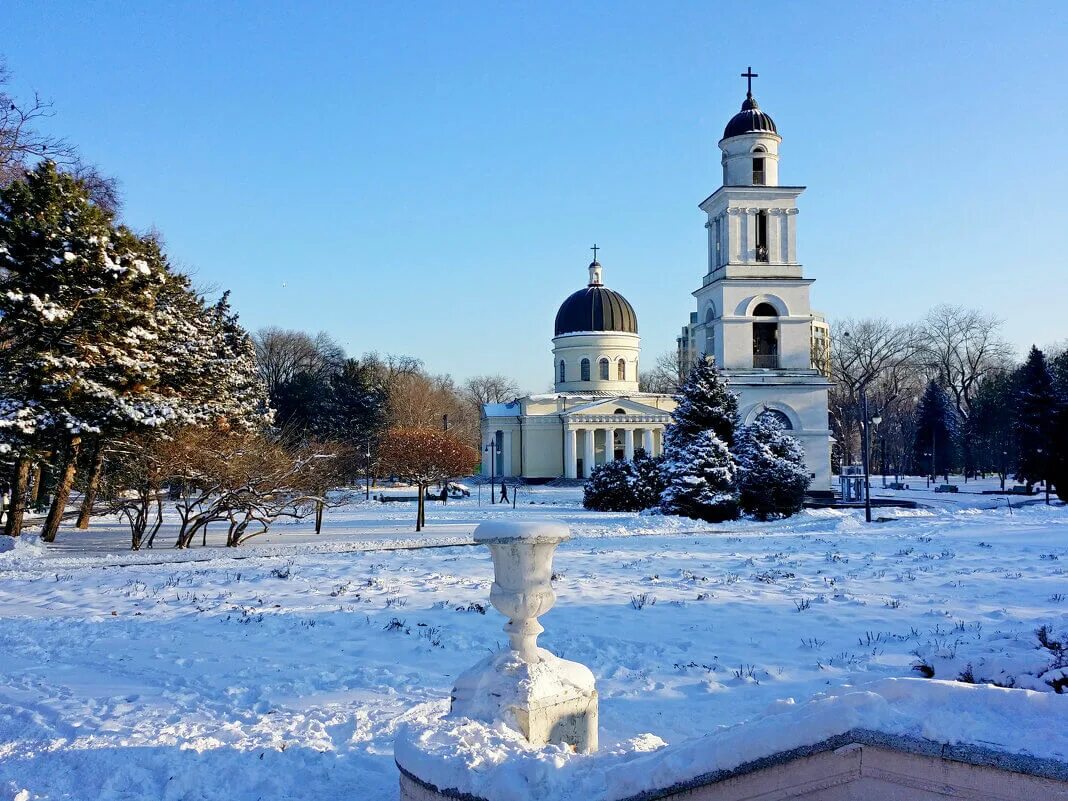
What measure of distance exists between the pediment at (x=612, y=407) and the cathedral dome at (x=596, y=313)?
5.34 meters

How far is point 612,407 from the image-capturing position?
59.6m

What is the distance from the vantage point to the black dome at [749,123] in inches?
1471

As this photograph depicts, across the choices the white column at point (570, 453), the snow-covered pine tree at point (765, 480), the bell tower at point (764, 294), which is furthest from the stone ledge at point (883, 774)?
the white column at point (570, 453)

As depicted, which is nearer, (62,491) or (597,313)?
(62,491)

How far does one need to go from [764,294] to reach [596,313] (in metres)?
24.2

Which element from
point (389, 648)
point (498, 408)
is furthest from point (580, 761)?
point (498, 408)

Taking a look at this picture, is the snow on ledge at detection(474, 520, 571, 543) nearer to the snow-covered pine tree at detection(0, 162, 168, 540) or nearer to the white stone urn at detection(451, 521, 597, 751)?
the white stone urn at detection(451, 521, 597, 751)

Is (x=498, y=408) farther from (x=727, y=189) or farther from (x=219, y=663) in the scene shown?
(x=219, y=663)

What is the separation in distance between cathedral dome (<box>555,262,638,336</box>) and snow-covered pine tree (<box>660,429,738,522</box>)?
34.0 m

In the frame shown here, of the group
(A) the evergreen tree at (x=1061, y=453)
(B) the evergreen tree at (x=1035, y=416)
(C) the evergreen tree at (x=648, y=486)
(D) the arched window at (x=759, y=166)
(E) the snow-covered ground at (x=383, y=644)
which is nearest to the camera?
(E) the snow-covered ground at (x=383, y=644)

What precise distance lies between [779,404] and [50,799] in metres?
34.8

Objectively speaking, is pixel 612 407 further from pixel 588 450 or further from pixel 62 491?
pixel 62 491

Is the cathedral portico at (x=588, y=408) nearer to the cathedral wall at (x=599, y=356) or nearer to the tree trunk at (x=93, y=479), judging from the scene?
the cathedral wall at (x=599, y=356)

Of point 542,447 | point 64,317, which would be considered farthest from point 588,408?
point 64,317
